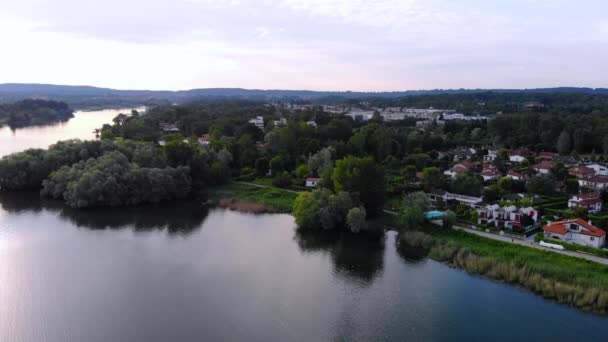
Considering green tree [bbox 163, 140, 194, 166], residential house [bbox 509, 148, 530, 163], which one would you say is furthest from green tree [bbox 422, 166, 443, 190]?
green tree [bbox 163, 140, 194, 166]

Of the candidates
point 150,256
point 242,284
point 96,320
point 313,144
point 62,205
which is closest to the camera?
point 96,320

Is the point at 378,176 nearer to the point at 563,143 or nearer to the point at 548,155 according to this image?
the point at 548,155

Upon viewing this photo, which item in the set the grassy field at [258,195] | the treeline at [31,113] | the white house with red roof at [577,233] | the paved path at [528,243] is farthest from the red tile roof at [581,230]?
the treeline at [31,113]

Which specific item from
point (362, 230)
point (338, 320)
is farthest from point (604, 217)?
point (338, 320)

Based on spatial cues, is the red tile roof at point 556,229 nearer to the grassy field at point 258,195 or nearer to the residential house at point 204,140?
the grassy field at point 258,195

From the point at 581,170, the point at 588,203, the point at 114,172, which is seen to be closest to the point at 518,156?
the point at 581,170

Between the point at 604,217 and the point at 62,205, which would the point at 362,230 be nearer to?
the point at 604,217

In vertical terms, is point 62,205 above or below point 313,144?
below

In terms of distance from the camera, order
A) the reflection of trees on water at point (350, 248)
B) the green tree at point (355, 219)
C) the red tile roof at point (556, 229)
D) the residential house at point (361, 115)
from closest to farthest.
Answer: the reflection of trees on water at point (350, 248) → the red tile roof at point (556, 229) → the green tree at point (355, 219) → the residential house at point (361, 115)
